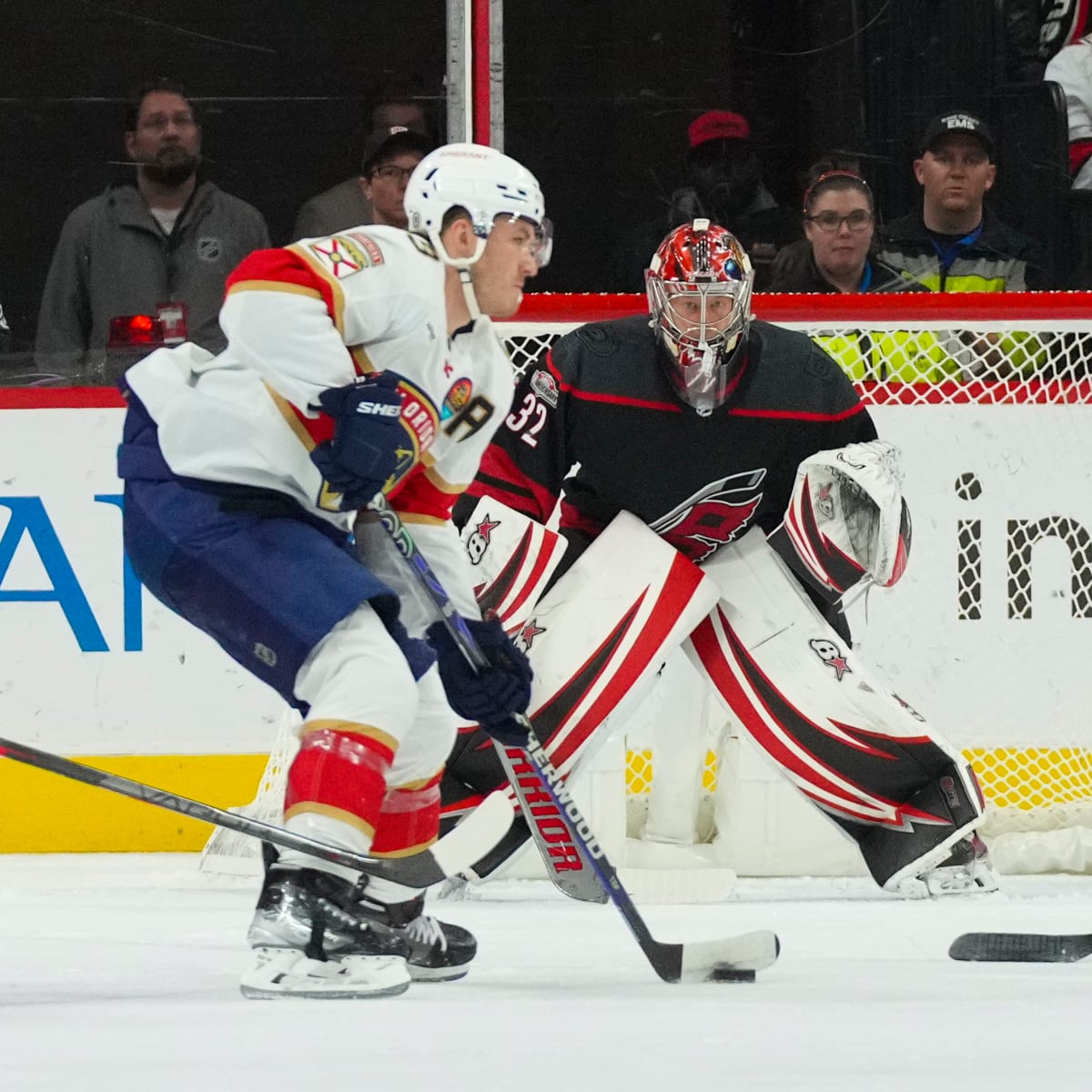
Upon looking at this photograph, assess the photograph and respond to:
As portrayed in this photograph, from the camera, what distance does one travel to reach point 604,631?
3.45 metres

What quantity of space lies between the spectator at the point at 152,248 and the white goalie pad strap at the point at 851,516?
1278mm

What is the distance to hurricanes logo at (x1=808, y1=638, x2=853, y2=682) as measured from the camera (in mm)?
3564

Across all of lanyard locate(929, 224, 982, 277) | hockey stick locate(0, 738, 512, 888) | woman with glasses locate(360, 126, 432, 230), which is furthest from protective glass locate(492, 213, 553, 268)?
lanyard locate(929, 224, 982, 277)

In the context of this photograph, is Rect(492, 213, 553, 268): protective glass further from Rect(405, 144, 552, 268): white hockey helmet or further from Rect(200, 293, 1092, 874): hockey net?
Rect(200, 293, 1092, 874): hockey net

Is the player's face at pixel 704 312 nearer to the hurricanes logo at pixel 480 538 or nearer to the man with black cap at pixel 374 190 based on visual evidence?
the hurricanes logo at pixel 480 538

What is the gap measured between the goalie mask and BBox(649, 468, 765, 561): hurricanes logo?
0.47 ft

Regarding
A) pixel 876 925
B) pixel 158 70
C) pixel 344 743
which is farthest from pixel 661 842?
pixel 158 70

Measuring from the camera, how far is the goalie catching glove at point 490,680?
2.69 meters

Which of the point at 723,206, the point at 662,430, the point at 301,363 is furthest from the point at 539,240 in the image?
the point at 723,206

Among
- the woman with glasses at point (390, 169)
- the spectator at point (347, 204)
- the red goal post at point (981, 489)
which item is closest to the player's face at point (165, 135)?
the spectator at point (347, 204)

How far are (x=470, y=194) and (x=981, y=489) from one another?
172cm

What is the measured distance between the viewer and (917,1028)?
2150 mm

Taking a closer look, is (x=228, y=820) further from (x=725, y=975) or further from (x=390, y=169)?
(x=390, y=169)

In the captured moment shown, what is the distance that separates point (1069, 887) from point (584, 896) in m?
1.19
